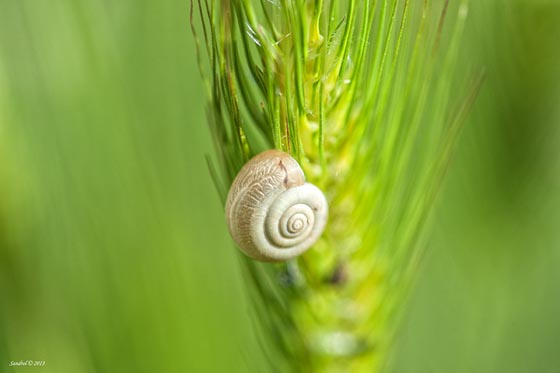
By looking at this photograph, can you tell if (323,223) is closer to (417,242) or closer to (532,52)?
(417,242)

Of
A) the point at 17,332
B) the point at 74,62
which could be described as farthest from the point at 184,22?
the point at 17,332

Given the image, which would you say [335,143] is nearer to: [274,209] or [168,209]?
[274,209]

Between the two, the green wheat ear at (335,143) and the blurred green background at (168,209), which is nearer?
the green wheat ear at (335,143)

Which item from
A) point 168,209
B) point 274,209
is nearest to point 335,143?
point 274,209

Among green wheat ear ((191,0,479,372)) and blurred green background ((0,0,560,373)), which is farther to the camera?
blurred green background ((0,0,560,373))
